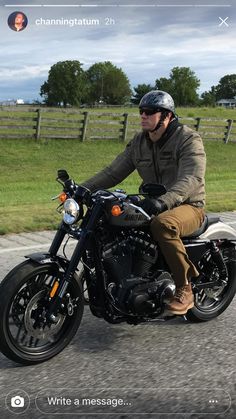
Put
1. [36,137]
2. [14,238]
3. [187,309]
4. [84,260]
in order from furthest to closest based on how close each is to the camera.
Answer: [36,137]
[14,238]
[187,309]
[84,260]

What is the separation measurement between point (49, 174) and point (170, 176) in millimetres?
14448

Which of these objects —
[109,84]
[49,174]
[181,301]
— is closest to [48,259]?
[181,301]

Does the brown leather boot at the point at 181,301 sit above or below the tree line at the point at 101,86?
below

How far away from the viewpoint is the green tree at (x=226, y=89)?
390 feet

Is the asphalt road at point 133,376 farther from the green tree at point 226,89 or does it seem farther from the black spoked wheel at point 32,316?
the green tree at point 226,89

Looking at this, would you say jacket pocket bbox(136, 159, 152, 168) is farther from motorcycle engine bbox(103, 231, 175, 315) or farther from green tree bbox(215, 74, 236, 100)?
green tree bbox(215, 74, 236, 100)

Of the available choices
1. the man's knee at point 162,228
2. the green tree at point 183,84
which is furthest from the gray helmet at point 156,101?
the green tree at point 183,84

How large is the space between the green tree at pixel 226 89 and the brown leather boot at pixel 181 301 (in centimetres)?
11792

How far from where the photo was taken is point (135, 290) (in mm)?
3904

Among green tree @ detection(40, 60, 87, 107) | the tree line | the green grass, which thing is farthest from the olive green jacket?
green tree @ detection(40, 60, 87, 107)

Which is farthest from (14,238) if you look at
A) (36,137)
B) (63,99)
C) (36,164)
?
(63,99)

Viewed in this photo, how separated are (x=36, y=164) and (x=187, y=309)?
16.4 m

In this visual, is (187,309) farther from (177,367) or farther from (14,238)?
(14,238)

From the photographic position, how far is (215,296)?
4742 millimetres
